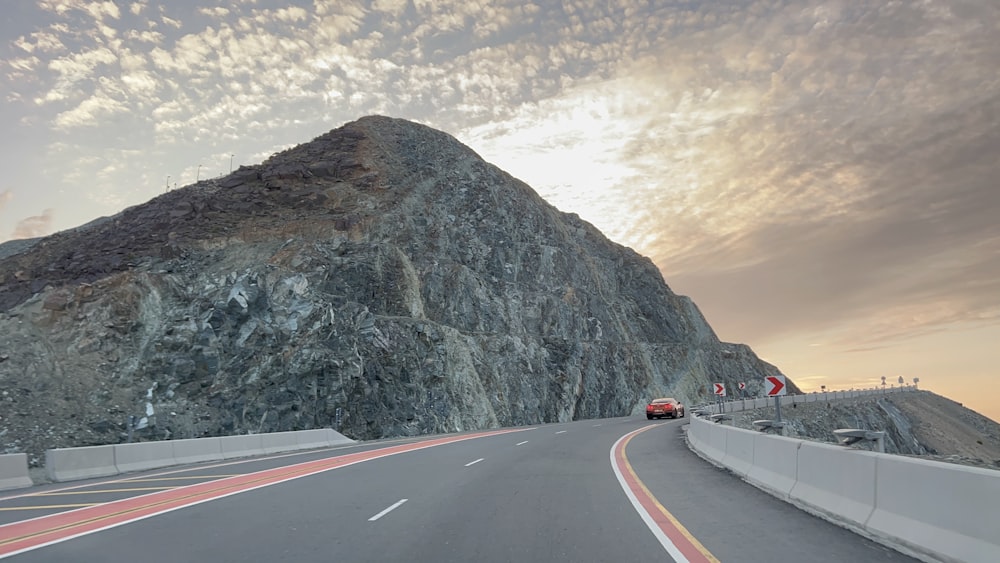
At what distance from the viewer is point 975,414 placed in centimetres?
13600

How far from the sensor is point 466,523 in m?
8.78

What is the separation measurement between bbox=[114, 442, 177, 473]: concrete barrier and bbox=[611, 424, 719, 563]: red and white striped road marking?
13716mm

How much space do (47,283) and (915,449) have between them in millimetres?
88405

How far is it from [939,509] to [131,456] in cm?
1955

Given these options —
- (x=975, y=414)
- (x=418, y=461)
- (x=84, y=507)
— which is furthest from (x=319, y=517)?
(x=975, y=414)

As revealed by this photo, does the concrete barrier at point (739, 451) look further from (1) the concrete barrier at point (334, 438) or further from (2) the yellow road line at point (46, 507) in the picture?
(1) the concrete barrier at point (334, 438)

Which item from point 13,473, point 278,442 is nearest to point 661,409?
point 278,442

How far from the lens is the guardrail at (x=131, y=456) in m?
16.5

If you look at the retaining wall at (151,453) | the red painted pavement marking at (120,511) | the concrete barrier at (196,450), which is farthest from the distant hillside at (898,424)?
the red painted pavement marking at (120,511)

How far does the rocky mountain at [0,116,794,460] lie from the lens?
1393 inches

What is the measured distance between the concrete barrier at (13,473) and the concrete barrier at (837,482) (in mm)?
17104

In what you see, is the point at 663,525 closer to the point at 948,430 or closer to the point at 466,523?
the point at 466,523

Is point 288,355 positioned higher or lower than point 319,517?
higher

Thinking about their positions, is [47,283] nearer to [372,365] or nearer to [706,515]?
[372,365]
